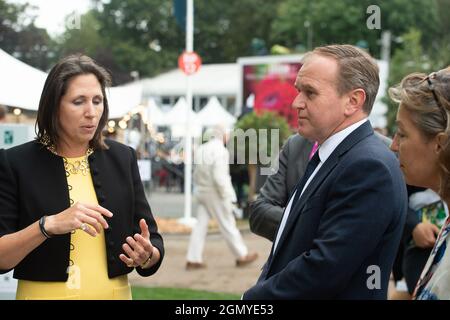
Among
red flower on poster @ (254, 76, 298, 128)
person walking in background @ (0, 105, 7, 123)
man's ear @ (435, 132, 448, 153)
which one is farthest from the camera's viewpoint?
red flower on poster @ (254, 76, 298, 128)

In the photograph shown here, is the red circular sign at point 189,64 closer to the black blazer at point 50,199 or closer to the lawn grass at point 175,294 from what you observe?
the lawn grass at point 175,294

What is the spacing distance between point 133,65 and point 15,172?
45648 mm

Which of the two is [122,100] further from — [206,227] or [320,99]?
[320,99]

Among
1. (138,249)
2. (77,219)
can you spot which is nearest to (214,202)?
(138,249)

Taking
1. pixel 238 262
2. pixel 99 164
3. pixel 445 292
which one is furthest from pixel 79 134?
pixel 238 262

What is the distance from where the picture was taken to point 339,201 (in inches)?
78.5

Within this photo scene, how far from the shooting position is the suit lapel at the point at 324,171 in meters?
2.12

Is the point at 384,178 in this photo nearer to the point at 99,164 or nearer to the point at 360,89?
the point at 360,89

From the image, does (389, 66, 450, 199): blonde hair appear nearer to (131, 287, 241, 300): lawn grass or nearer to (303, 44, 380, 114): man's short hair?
(303, 44, 380, 114): man's short hair

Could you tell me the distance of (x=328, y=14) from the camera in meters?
35.4

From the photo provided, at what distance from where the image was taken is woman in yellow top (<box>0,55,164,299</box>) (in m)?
2.43

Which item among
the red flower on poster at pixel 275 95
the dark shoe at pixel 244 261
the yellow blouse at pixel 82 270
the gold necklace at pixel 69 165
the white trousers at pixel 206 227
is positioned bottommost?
the dark shoe at pixel 244 261

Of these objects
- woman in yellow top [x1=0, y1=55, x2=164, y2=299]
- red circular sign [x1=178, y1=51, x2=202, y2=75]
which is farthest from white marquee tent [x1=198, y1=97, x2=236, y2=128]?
woman in yellow top [x1=0, y1=55, x2=164, y2=299]

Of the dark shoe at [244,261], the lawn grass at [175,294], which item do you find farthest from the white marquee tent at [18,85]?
the dark shoe at [244,261]
